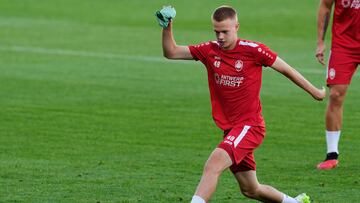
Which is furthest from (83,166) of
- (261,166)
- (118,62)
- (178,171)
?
(118,62)

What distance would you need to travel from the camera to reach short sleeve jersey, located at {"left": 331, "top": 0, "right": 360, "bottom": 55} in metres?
13.9

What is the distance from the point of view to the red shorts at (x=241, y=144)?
10266mm

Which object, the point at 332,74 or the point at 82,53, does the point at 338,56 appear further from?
the point at 82,53

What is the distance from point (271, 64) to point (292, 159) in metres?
4.01

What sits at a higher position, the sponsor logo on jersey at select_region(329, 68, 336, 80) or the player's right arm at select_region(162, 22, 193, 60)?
the player's right arm at select_region(162, 22, 193, 60)

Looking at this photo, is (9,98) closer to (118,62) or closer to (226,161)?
(118,62)

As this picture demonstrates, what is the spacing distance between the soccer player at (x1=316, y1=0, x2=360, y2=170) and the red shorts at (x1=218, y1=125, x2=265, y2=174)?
3393mm

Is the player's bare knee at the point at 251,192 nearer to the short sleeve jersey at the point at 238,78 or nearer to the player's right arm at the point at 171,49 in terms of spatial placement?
the short sleeve jersey at the point at 238,78

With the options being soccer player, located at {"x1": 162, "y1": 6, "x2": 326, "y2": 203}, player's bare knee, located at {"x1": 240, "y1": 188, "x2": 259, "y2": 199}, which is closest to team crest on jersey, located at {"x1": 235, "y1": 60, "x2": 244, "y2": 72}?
soccer player, located at {"x1": 162, "y1": 6, "x2": 326, "y2": 203}

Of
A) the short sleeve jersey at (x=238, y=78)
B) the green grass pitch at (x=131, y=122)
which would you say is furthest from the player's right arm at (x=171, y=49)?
the green grass pitch at (x=131, y=122)

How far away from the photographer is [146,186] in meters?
12.4

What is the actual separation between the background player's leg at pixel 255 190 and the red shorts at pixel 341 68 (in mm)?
3297

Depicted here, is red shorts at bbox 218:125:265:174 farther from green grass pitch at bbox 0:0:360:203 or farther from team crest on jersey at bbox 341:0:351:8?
team crest on jersey at bbox 341:0:351:8

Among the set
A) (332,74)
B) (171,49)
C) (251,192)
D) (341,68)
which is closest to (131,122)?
(332,74)
